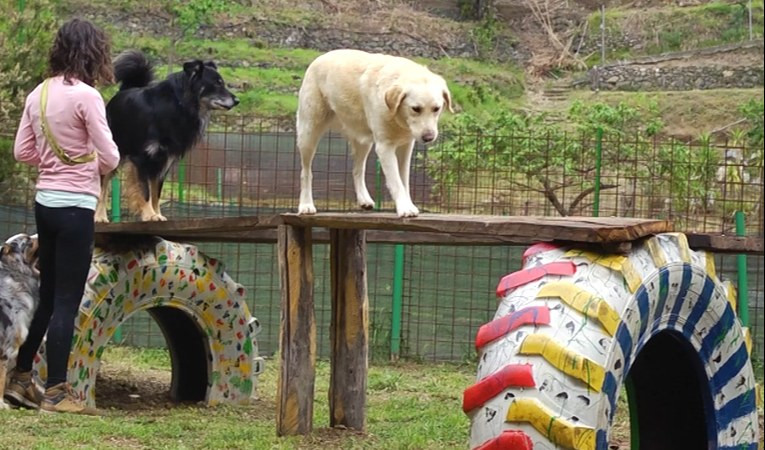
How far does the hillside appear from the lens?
24484 mm

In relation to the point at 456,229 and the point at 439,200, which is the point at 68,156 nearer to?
the point at 456,229

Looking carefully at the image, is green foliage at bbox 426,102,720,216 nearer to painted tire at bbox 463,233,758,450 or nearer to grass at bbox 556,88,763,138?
painted tire at bbox 463,233,758,450

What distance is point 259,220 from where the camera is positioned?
5.96 metres

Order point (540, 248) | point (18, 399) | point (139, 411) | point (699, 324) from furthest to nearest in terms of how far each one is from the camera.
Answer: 1. point (139, 411)
2. point (18, 399)
3. point (699, 324)
4. point (540, 248)

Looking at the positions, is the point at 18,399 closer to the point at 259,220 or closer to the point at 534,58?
the point at 259,220

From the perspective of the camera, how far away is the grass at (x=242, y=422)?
5826 mm

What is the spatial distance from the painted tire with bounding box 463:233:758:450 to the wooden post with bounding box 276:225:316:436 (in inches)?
72.9

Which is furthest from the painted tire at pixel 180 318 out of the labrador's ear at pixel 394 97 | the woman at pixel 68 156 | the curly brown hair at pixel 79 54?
the labrador's ear at pixel 394 97

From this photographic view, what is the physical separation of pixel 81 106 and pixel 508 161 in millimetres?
6049

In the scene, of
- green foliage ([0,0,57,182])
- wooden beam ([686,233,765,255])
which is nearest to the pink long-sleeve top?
wooden beam ([686,233,765,255])

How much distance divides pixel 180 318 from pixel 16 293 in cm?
172

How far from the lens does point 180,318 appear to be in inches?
323

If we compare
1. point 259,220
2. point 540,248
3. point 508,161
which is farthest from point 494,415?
point 508,161

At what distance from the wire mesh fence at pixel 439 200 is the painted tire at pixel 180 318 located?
2.53 m
